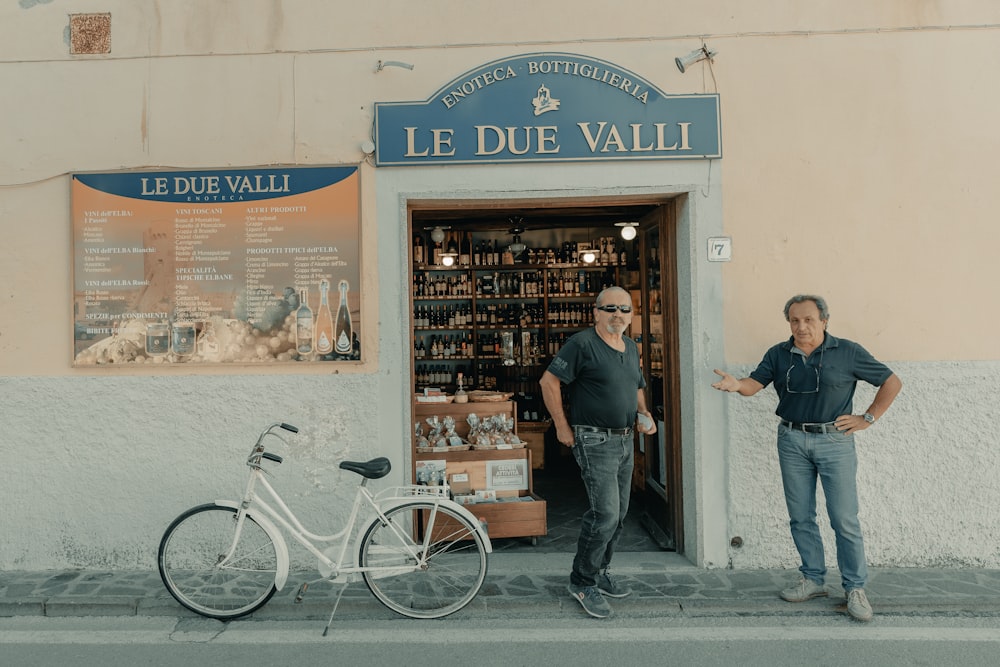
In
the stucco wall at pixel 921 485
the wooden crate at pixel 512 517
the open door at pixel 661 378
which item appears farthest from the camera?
the wooden crate at pixel 512 517

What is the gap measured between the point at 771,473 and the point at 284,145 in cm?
441

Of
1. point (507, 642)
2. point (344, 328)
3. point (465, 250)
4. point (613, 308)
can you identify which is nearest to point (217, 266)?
point (344, 328)

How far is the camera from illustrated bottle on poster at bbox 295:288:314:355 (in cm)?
544

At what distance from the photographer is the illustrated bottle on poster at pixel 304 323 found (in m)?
5.44

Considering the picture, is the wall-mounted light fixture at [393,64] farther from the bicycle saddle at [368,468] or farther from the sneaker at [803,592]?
the sneaker at [803,592]

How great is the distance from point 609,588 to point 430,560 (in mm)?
1204

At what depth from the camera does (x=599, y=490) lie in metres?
4.52

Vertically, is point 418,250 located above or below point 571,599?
above

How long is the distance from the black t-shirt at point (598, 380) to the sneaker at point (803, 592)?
1520 mm

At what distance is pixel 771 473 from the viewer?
532 centimetres

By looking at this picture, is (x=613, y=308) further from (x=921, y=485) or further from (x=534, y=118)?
(x=921, y=485)

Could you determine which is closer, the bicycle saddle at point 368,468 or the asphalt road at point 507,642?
the asphalt road at point 507,642

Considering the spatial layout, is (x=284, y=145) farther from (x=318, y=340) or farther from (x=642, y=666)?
(x=642, y=666)

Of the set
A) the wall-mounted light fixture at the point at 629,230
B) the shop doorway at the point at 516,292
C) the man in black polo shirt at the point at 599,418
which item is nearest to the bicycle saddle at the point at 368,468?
the man in black polo shirt at the point at 599,418
